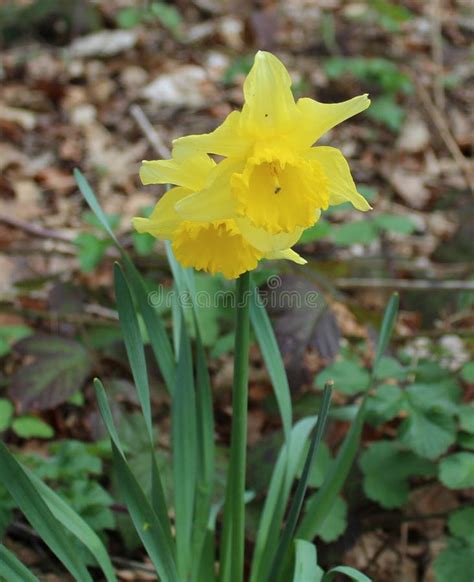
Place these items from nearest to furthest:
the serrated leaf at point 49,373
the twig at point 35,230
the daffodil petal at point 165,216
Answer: the daffodil petal at point 165,216, the serrated leaf at point 49,373, the twig at point 35,230

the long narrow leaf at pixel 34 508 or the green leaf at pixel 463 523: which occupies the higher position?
the long narrow leaf at pixel 34 508

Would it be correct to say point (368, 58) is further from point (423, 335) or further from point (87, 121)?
point (423, 335)

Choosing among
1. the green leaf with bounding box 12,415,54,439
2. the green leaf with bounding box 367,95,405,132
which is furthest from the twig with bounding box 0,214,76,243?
the green leaf with bounding box 367,95,405,132

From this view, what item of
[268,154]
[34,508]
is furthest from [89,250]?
[268,154]

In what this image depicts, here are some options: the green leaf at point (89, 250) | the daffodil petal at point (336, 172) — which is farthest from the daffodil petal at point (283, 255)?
the green leaf at point (89, 250)

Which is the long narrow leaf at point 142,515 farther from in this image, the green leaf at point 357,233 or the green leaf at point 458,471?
the green leaf at point 357,233
